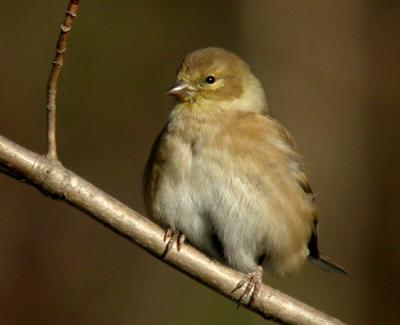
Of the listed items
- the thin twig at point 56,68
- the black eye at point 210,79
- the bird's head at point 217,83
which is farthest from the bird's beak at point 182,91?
the thin twig at point 56,68

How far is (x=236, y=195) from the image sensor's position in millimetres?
5172

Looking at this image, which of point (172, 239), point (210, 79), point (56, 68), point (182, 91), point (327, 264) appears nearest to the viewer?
point (56, 68)

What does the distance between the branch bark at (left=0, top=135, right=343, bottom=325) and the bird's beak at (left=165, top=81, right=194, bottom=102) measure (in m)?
1.17

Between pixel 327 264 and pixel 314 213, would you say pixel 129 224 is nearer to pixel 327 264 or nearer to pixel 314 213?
pixel 314 213

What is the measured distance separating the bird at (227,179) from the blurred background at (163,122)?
1.86m

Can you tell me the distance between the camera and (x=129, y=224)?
4336 mm

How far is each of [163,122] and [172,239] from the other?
3.71m

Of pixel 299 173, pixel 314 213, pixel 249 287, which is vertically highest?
pixel 299 173

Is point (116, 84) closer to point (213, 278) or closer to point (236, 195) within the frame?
point (236, 195)

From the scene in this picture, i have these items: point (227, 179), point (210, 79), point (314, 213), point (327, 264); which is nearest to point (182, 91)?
point (210, 79)

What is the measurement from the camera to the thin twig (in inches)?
159

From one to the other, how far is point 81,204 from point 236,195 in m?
1.18

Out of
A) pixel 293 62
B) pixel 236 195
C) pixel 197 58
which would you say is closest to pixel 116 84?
pixel 293 62

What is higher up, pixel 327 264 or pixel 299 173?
pixel 299 173
